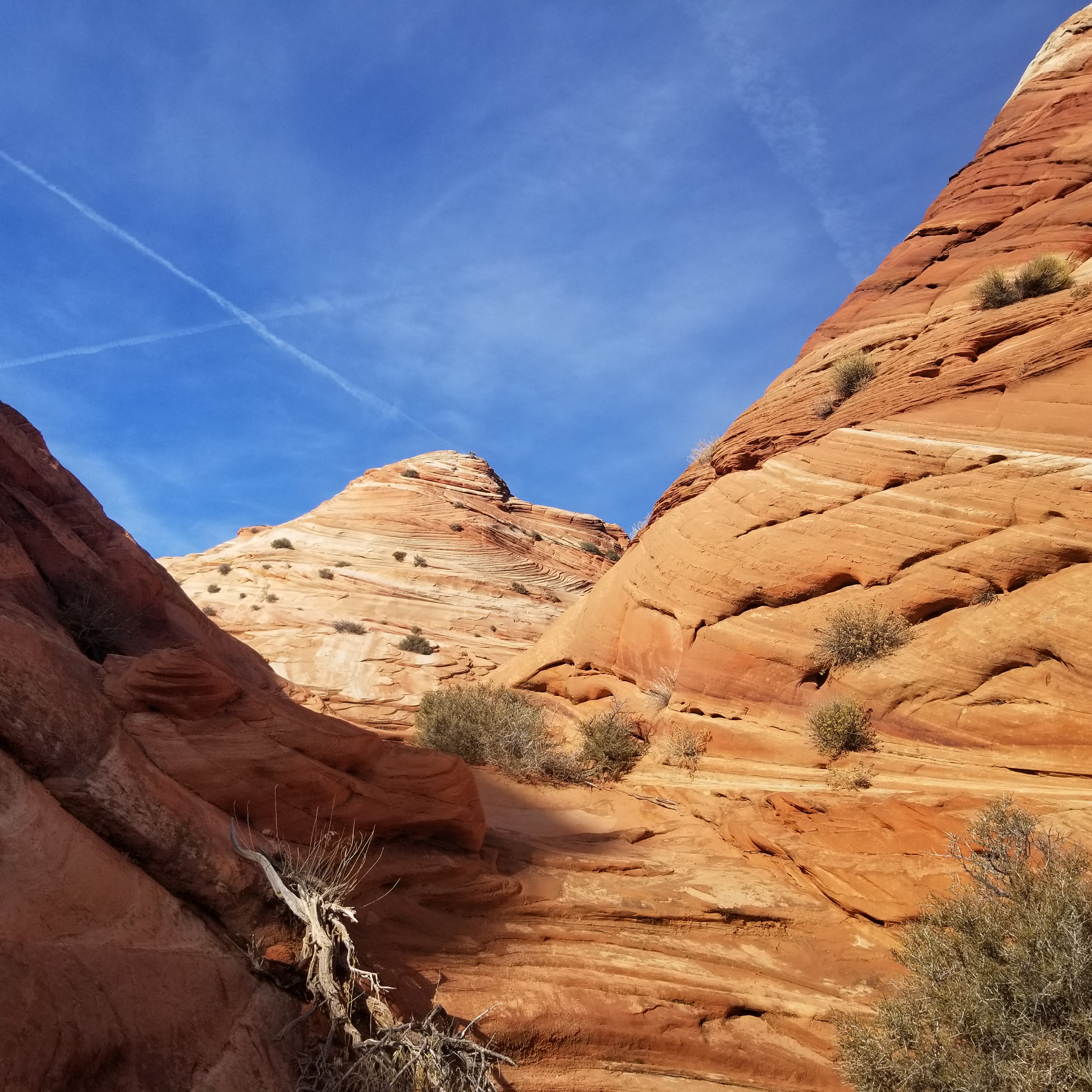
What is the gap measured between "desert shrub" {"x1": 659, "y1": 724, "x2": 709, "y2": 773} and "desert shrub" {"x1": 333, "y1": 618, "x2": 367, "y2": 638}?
11710 millimetres

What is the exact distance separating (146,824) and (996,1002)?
5118 millimetres

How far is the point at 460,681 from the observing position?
17.7 meters

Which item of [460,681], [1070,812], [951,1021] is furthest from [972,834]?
[460,681]

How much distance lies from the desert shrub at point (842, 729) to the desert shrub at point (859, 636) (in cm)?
65

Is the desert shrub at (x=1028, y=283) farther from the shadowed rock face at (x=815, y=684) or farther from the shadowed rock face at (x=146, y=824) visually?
the shadowed rock face at (x=146, y=824)

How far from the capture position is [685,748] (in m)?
10.7

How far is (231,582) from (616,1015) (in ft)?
84.4

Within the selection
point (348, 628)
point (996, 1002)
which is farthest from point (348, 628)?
point (996, 1002)

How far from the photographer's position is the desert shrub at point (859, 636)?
9531mm

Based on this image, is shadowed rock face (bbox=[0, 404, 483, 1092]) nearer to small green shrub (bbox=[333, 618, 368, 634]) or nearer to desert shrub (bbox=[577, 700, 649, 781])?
desert shrub (bbox=[577, 700, 649, 781])

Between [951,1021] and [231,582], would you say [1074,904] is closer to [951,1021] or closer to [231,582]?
[951,1021]

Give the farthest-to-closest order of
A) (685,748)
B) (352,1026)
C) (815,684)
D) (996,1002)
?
(685,748)
(815,684)
(996,1002)
(352,1026)

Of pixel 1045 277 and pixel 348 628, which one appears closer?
pixel 1045 277

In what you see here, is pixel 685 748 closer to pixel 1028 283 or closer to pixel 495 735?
pixel 495 735
